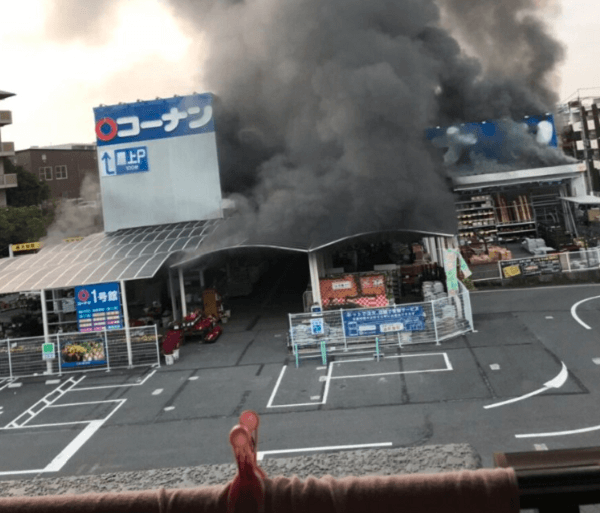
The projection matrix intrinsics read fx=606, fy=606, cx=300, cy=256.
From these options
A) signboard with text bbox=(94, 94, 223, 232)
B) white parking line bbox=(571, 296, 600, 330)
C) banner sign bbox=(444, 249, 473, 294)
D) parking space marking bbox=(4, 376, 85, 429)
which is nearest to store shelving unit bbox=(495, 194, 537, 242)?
white parking line bbox=(571, 296, 600, 330)

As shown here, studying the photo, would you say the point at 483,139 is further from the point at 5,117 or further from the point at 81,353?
the point at 5,117

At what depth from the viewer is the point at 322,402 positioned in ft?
35.8

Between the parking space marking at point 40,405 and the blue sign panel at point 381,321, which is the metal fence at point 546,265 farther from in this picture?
the parking space marking at point 40,405

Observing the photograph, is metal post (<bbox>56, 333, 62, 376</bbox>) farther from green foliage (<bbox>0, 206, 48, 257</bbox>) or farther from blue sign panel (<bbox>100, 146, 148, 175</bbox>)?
green foliage (<bbox>0, 206, 48, 257</bbox>)

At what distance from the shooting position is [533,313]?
16.2m

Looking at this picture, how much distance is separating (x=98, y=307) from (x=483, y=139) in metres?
19.5

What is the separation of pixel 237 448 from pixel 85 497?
396 millimetres

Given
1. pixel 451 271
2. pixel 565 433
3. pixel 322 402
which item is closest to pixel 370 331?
pixel 451 271

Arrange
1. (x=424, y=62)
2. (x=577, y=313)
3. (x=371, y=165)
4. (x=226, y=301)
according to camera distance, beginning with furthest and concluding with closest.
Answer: (x=424, y=62) < (x=226, y=301) < (x=371, y=165) < (x=577, y=313)

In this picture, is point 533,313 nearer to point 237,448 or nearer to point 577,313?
point 577,313

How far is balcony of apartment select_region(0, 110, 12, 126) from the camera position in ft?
115

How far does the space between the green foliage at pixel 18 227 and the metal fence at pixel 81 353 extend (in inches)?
645

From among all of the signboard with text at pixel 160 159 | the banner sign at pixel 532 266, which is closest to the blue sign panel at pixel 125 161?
the signboard with text at pixel 160 159

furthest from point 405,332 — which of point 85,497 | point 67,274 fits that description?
point 85,497
